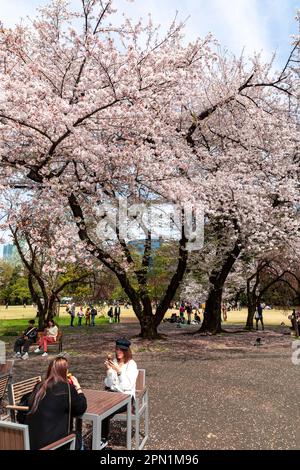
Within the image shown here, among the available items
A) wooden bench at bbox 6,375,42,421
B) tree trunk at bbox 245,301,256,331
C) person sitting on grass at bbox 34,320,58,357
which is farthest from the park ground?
tree trunk at bbox 245,301,256,331

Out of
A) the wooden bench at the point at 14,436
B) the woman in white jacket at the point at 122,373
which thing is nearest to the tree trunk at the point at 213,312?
the woman in white jacket at the point at 122,373

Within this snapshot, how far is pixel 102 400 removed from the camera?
4652 millimetres

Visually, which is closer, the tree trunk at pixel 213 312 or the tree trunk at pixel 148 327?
the tree trunk at pixel 148 327

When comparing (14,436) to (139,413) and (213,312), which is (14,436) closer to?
(139,413)

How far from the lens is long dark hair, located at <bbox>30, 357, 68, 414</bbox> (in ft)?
12.2

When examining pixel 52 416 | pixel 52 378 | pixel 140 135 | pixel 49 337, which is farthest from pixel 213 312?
pixel 52 416

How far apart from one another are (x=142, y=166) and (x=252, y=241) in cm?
885

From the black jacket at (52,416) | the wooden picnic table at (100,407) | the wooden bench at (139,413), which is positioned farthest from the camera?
the wooden bench at (139,413)

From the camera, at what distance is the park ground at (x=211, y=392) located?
5.43m

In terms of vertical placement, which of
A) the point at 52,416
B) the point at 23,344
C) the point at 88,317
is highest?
the point at 52,416

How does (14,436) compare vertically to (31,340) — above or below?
above

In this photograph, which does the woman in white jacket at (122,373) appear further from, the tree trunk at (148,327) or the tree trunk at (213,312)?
the tree trunk at (213,312)

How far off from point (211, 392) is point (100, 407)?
4255mm

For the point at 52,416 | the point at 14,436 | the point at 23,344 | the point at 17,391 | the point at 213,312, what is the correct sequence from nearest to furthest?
1. the point at 14,436
2. the point at 52,416
3. the point at 17,391
4. the point at 23,344
5. the point at 213,312
